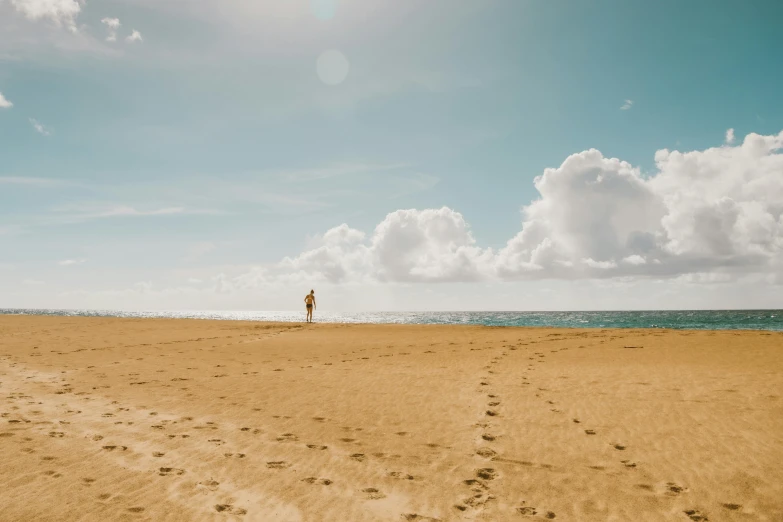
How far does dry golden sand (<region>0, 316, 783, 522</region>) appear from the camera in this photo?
655 centimetres

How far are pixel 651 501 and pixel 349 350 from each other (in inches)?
750

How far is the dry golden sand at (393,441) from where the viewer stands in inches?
258

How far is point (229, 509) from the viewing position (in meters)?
6.36

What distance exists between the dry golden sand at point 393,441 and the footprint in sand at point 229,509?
3 centimetres

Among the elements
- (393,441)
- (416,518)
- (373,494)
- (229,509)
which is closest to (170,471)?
(229,509)

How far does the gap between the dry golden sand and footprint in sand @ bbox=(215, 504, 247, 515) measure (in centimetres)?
3

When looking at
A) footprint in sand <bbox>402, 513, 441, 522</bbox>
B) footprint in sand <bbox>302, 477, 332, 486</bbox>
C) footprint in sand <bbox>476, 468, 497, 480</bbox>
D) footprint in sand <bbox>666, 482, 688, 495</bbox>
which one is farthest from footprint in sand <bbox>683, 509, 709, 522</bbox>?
footprint in sand <bbox>302, 477, 332, 486</bbox>

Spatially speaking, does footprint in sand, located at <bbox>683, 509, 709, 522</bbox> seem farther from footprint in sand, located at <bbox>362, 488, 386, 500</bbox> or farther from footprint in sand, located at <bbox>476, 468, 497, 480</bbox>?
footprint in sand, located at <bbox>362, 488, 386, 500</bbox>

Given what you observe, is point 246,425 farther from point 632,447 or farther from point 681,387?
point 681,387

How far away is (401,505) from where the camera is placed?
6574 mm

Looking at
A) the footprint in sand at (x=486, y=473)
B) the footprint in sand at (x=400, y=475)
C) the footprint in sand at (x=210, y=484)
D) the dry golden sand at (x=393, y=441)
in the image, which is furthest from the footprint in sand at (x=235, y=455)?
the footprint in sand at (x=486, y=473)

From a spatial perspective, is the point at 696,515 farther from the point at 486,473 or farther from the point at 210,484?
the point at 210,484

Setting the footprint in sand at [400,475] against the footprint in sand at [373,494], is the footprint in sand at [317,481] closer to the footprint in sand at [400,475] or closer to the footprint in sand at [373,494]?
the footprint in sand at [373,494]

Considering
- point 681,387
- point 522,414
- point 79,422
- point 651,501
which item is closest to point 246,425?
point 79,422
